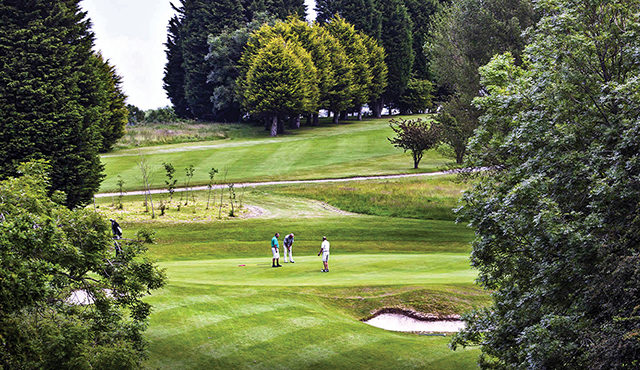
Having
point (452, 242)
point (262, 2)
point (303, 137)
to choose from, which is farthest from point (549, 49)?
point (262, 2)

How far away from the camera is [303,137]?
8806 cm

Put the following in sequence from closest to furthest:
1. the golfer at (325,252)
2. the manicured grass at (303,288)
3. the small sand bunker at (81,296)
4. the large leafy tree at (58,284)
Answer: the large leafy tree at (58,284)
the small sand bunker at (81,296)
the manicured grass at (303,288)
the golfer at (325,252)

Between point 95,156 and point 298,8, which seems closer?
point 95,156

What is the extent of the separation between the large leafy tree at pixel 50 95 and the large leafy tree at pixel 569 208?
28.7 m

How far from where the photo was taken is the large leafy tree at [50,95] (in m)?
34.5

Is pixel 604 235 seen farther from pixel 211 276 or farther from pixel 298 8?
pixel 298 8

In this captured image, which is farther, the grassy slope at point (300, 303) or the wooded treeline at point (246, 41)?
the wooded treeline at point (246, 41)

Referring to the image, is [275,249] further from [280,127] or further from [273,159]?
[280,127]

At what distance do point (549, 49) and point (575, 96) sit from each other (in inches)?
80.3

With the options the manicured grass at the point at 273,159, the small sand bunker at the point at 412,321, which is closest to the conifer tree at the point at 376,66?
the manicured grass at the point at 273,159

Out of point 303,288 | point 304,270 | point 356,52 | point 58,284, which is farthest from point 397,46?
point 58,284

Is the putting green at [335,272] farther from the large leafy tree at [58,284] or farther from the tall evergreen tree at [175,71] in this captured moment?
the tall evergreen tree at [175,71]

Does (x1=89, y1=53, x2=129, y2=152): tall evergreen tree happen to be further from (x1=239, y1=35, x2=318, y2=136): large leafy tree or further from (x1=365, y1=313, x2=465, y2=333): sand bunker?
(x1=365, y1=313, x2=465, y2=333): sand bunker

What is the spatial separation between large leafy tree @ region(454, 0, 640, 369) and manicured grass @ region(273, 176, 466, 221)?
27711mm
